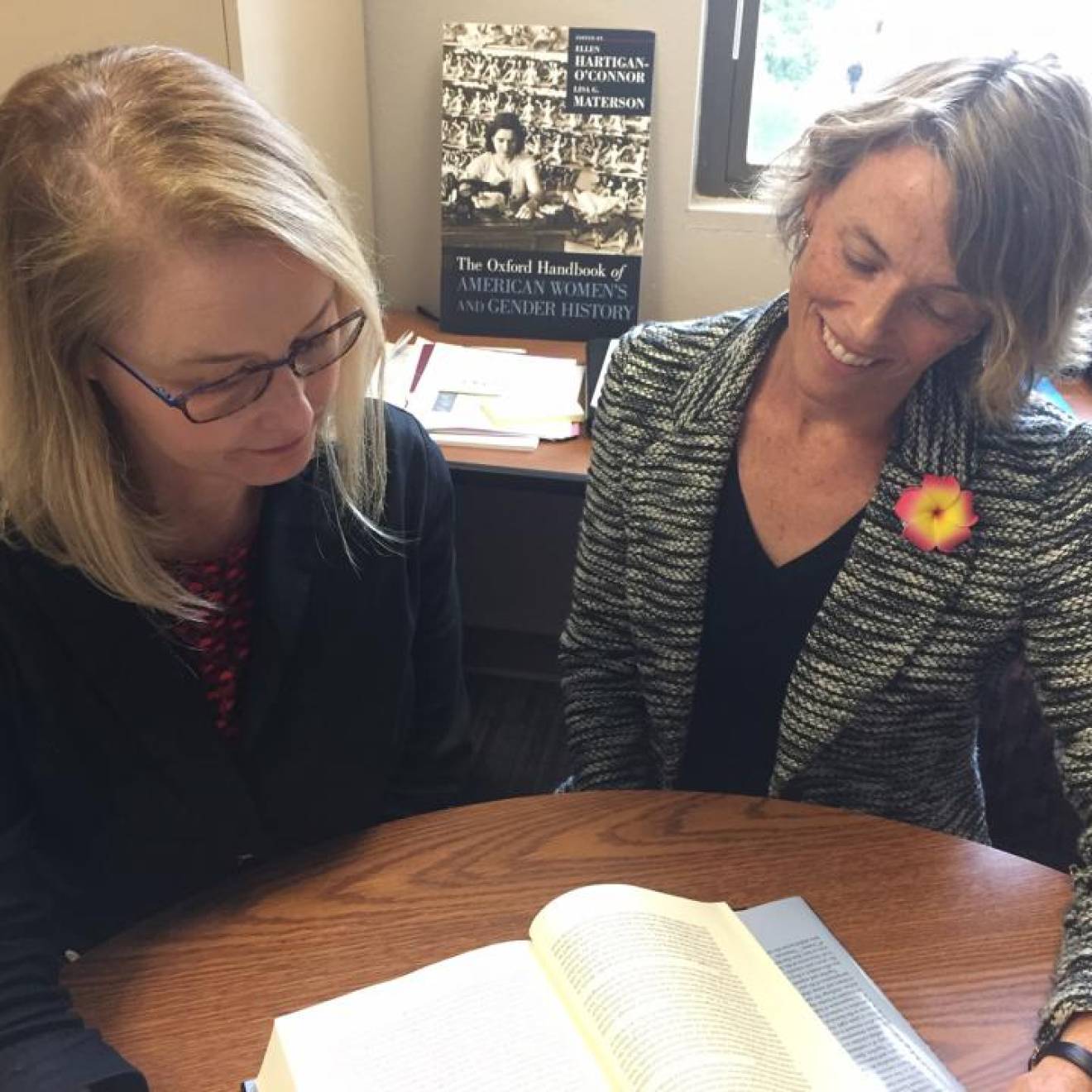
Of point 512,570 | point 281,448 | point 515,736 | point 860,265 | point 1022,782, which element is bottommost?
point 515,736

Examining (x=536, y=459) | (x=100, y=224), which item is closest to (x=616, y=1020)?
(x=100, y=224)

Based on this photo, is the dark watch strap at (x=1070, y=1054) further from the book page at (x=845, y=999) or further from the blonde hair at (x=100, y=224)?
the blonde hair at (x=100, y=224)

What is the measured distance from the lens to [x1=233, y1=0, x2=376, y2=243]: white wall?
153cm

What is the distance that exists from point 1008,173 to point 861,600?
1.34 feet

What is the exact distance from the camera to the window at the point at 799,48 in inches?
73.2

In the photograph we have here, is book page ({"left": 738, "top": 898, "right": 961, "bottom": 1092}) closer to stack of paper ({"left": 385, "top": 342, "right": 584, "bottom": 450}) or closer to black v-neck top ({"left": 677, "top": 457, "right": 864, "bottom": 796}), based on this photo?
black v-neck top ({"left": 677, "top": 457, "right": 864, "bottom": 796})

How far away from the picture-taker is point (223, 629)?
1.02m

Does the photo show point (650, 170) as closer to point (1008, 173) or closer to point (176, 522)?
point (1008, 173)

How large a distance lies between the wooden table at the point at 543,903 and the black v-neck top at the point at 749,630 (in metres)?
0.22

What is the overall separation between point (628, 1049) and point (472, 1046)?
103 mm

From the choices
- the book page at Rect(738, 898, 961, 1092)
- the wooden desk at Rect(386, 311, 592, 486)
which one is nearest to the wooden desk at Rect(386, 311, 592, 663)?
the wooden desk at Rect(386, 311, 592, 486)

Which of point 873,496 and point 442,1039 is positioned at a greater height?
point 873,496

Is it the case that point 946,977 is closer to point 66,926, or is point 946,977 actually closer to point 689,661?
point 689,661

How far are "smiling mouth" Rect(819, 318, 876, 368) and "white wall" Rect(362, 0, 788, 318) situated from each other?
3.03 feet
